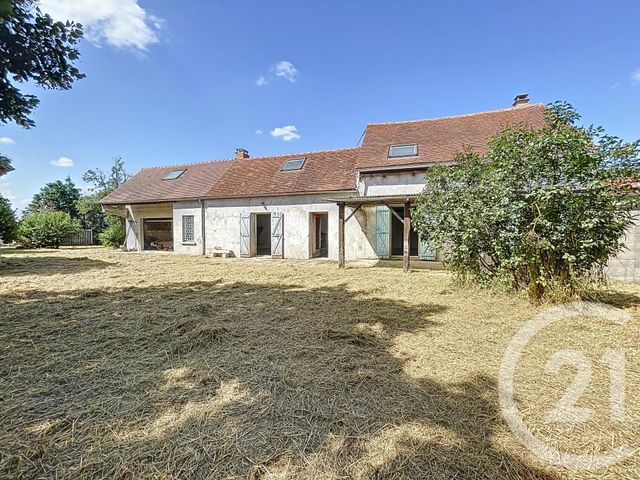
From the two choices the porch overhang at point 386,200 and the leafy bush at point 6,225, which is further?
the leafy bush at point 6,225

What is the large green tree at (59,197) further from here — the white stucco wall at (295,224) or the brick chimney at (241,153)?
the white stucco wall at (295,224)

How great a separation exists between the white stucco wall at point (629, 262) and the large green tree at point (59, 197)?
34187mm

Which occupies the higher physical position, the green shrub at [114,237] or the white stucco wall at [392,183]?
the white stucco wall at [392,183]

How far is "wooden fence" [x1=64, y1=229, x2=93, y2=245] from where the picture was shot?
19.2 m

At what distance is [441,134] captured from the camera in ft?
39.0

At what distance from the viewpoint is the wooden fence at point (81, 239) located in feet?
62.9

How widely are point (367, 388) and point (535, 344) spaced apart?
2.14m

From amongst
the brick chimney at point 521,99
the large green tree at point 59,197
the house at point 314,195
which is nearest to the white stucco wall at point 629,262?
the house at point 314,195

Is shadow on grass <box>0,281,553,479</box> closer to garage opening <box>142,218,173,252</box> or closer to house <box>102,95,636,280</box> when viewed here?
house <box>102,95,636,280</box>

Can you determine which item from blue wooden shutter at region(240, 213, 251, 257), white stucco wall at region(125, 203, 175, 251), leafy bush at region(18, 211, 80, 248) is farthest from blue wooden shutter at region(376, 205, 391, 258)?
leafy bush at region(18, 211, 80, 248)

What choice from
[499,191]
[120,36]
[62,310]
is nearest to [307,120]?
[120,36]

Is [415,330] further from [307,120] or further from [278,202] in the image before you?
[307,120]

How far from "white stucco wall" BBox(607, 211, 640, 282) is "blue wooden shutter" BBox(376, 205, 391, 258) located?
5.93 metres

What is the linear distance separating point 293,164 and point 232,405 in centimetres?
1269
